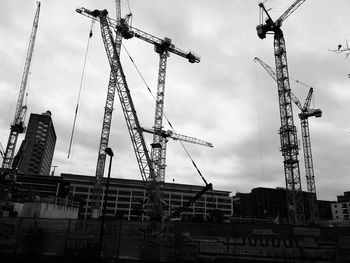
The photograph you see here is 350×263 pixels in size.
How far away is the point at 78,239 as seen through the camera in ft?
70.0

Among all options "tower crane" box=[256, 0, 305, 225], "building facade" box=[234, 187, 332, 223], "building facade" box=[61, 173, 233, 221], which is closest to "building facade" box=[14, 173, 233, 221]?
"building facade" box=[61, 173, 233, 221]

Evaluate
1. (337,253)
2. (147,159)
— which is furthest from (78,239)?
(147,159)

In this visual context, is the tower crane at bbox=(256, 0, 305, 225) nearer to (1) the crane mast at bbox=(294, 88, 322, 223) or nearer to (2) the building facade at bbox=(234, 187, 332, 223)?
(1) the crane mast at bbox=(294, 88, 322, 223)

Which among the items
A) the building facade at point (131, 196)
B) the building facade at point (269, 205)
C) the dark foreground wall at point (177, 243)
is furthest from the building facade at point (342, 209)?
the dark foreground wall at point (177, 243)

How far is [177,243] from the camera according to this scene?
2095 centimetres

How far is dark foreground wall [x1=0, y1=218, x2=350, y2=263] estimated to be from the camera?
802 inches

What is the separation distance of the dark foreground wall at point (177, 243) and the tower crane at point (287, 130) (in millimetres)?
46191

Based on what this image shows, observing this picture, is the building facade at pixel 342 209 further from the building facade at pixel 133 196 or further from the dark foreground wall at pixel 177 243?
the dark foreground wall at pixel 177 243

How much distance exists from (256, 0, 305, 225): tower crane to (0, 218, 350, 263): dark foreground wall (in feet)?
152

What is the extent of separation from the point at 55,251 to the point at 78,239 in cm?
171

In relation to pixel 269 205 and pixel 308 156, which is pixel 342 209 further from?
pixel 308 156

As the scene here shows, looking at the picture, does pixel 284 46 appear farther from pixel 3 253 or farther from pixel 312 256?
pixel 3 253

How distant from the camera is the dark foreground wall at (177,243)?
20.4 m

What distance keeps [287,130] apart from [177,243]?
175ft
